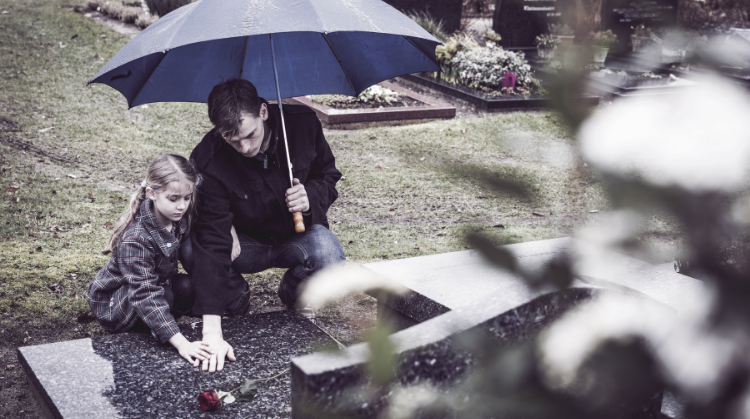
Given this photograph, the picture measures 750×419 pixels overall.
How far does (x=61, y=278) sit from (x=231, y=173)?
5.20ft

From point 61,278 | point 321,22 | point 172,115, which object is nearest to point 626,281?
point 321,22

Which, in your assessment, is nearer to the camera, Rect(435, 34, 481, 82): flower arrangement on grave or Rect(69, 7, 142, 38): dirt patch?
Rect(435, 34, 481, 82): flower arrangement on grave

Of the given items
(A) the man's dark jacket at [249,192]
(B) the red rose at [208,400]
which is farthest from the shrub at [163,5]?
(B) the red rose at [208,400]

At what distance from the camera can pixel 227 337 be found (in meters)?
2.91

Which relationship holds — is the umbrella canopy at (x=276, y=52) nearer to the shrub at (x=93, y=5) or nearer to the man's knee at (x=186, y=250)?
the man's knee at (x=186, y=250)

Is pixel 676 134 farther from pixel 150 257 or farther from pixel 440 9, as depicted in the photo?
pixel 440 9

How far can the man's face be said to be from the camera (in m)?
2.92

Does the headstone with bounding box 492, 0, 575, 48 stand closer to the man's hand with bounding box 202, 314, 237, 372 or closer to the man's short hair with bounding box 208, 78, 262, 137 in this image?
the man's short hair with bounding box 208, 78, 262, 137

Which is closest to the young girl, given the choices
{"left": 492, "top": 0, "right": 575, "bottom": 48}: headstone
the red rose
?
the red rose

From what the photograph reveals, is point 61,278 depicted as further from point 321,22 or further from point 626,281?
point 626,281

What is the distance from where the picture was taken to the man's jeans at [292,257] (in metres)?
3.28

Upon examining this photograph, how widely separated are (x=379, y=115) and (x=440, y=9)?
232 inches

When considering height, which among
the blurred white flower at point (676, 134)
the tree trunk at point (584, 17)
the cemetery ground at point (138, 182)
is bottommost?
the cemetery ground at point (138, 182)

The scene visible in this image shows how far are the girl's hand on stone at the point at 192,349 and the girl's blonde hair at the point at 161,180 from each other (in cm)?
51
